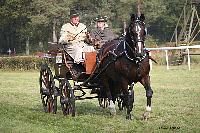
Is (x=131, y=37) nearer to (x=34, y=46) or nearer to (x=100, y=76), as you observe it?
(x=100, y=76)

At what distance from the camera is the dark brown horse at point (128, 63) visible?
33.7ft

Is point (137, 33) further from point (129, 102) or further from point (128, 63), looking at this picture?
point (129, 102)

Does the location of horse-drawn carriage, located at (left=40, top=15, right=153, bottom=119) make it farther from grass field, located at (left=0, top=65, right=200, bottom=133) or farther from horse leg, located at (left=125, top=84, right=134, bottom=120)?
→ grass field, located at (left=0, top=65, right=200, bottom=133)

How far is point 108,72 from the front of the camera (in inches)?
448

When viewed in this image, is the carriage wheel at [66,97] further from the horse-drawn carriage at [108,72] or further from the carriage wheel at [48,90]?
the carriage wheel at [48,90]

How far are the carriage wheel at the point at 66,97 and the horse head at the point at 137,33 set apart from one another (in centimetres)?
216

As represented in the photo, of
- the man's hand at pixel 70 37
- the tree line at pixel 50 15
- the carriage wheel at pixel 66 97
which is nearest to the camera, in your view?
the carriage wheel at pixel 66 97

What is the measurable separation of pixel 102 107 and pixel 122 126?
12.9ft

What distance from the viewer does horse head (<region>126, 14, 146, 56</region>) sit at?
33.2 ft

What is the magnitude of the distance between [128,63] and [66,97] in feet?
7.10

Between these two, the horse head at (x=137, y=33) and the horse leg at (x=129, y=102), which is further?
the horse leg at (x=129, y=102)

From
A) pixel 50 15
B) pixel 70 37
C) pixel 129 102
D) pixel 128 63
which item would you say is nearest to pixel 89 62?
pixel 70 37

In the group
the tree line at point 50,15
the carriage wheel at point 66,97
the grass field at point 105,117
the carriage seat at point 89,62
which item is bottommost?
the grass field at point 105,117

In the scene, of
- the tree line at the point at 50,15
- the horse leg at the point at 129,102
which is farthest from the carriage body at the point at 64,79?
the tree line at the point at 50,15
